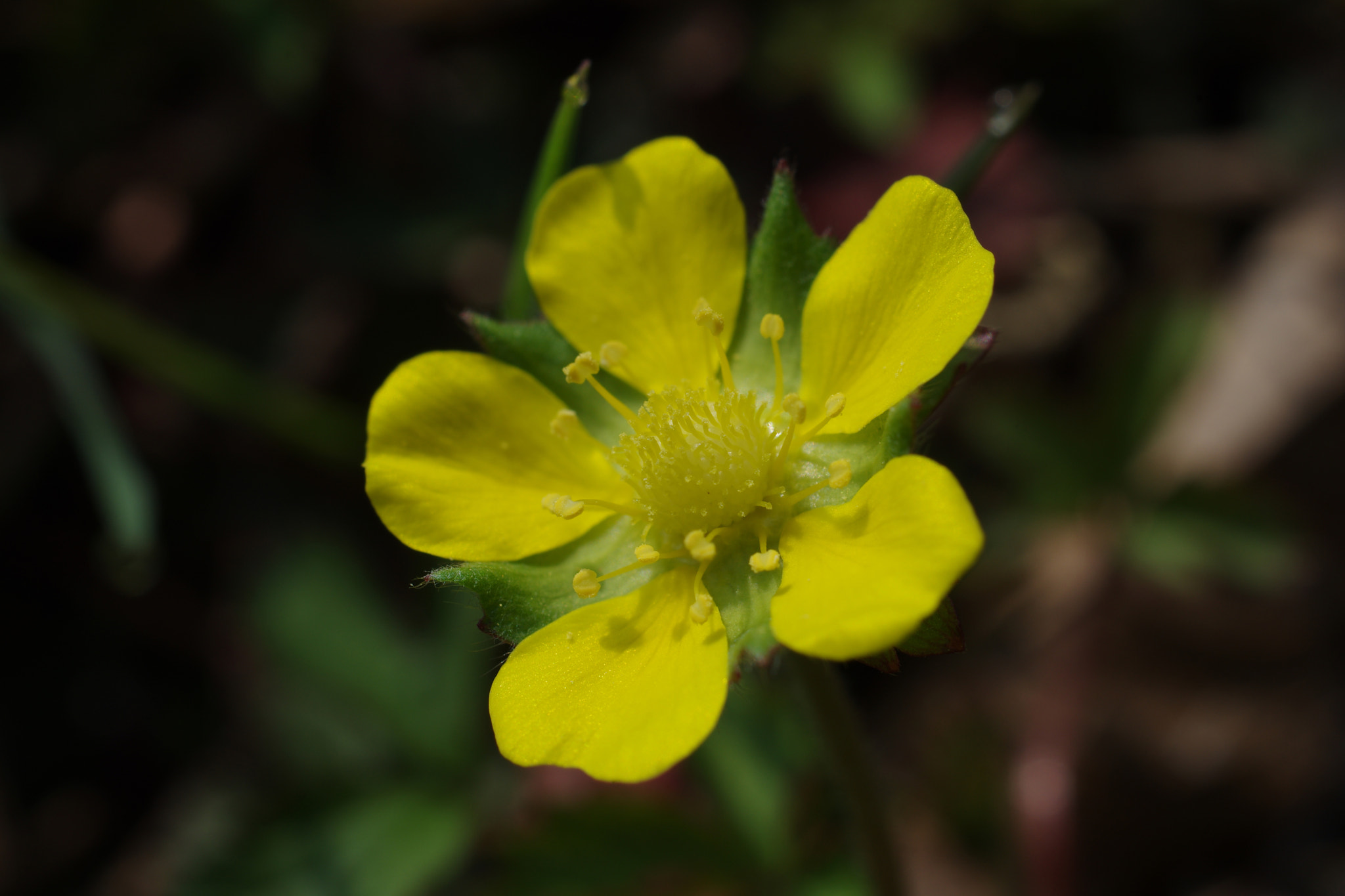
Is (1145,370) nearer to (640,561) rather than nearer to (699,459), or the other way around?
(699,459)

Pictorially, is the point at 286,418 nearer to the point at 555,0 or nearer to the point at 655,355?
the point at 655,355

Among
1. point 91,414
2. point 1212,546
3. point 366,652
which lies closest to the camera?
point 91,414

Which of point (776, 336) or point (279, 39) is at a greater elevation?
point (279, 39)

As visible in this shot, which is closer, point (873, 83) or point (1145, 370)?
point (1145, 370)

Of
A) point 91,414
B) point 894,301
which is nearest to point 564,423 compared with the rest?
point 894,301

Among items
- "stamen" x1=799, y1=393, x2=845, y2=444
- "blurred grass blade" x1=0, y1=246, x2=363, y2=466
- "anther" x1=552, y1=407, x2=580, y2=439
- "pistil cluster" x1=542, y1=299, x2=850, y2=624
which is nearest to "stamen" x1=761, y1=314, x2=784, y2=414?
"pistil cluster" x1=542, y1=299, x2=850, y2=624

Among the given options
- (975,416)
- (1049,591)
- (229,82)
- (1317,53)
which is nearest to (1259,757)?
(1049,591)
